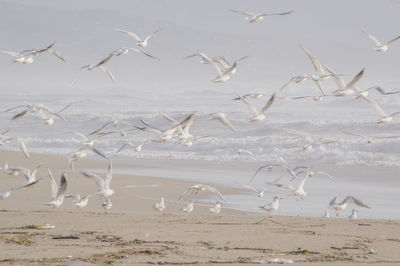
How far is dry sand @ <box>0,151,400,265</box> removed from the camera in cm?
679

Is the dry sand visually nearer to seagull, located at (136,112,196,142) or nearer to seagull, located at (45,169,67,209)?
seagull, located at (45,169,67,209)

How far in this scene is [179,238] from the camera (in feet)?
26.1

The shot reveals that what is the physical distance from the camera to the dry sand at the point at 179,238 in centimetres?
679

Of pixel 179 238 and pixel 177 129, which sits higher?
pixel 177 129

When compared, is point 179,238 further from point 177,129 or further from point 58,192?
point 177,129

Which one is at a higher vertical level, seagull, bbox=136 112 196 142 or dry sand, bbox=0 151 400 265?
seagull, bbox=136 112 196 142

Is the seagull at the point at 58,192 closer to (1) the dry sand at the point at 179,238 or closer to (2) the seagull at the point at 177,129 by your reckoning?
(1) the dry sand at the point at 179,238

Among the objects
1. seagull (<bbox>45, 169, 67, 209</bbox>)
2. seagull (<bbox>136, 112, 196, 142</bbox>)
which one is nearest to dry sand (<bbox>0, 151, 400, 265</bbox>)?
seagull (<bbox>45, 169, 67, 209</bbox>)

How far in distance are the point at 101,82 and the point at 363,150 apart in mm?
86003

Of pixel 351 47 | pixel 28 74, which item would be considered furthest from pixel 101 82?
pixel 351 47

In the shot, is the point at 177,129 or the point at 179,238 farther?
the point at 177,129

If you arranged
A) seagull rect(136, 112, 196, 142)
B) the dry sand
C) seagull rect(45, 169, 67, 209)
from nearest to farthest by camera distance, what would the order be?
1. the dry sand
2. seagull rect(45, 169, 67, 209)
3. seagull rect(136, 112, 196, 142)

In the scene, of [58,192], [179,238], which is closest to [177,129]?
[58,192]

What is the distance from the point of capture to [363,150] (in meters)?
20.0
